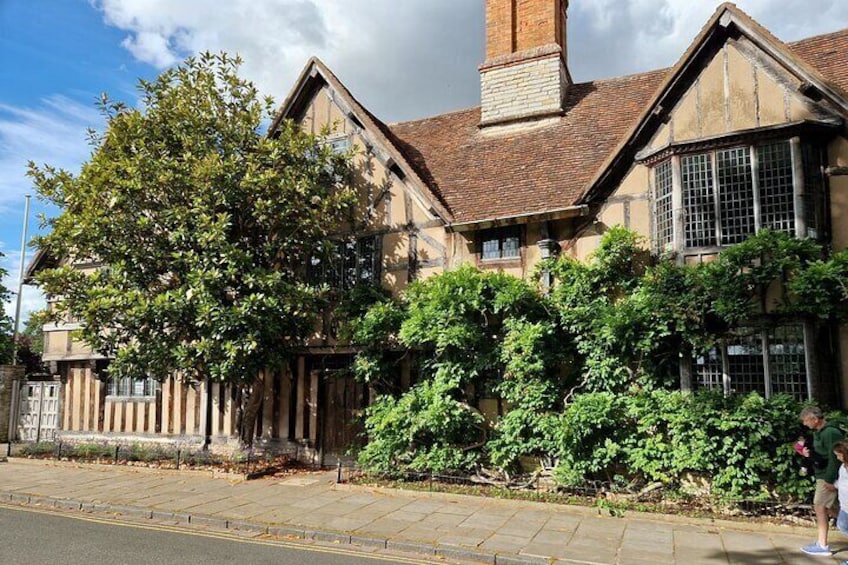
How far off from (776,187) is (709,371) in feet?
9.94

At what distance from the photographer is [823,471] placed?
22.1ft

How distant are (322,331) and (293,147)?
12.7 feet

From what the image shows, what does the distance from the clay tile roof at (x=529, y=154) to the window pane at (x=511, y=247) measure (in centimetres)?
55

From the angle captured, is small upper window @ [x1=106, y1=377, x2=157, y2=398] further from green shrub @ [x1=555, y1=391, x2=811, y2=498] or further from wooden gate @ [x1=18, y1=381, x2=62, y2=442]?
green shrub @ [x1=555, y1=391, x2=811, y2=498]

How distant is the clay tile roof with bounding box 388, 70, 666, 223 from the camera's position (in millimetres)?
11234

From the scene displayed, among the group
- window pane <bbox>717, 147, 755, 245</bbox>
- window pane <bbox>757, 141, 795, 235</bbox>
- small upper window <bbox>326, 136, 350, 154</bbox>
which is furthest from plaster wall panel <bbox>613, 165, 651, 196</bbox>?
small upper window <bbox>326, 136, 350, 154</bbox>

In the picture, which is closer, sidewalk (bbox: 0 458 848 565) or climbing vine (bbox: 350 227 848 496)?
sidewalk (bbox: 0 458 848 565)

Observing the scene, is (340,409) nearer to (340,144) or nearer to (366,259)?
(366,259)

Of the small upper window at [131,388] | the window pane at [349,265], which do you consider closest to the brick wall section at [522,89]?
the window pane at [349,265]

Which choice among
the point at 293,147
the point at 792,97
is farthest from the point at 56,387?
the point at 792,97

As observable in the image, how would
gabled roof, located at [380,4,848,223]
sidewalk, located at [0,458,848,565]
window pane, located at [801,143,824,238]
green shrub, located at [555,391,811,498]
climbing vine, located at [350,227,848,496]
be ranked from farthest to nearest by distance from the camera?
gabled roof, located at [380,4,848,223] < window pane, located at [801,143,824,238] < climbing vine, located at [350,227,848,496] < green shrub, located at [555,391,811,498] < sidewalk, located at [0,458,848,565]

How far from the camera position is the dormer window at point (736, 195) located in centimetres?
881

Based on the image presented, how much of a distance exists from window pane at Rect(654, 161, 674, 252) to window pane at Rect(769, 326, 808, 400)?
2149 millimetres

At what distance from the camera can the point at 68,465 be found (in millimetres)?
12328
